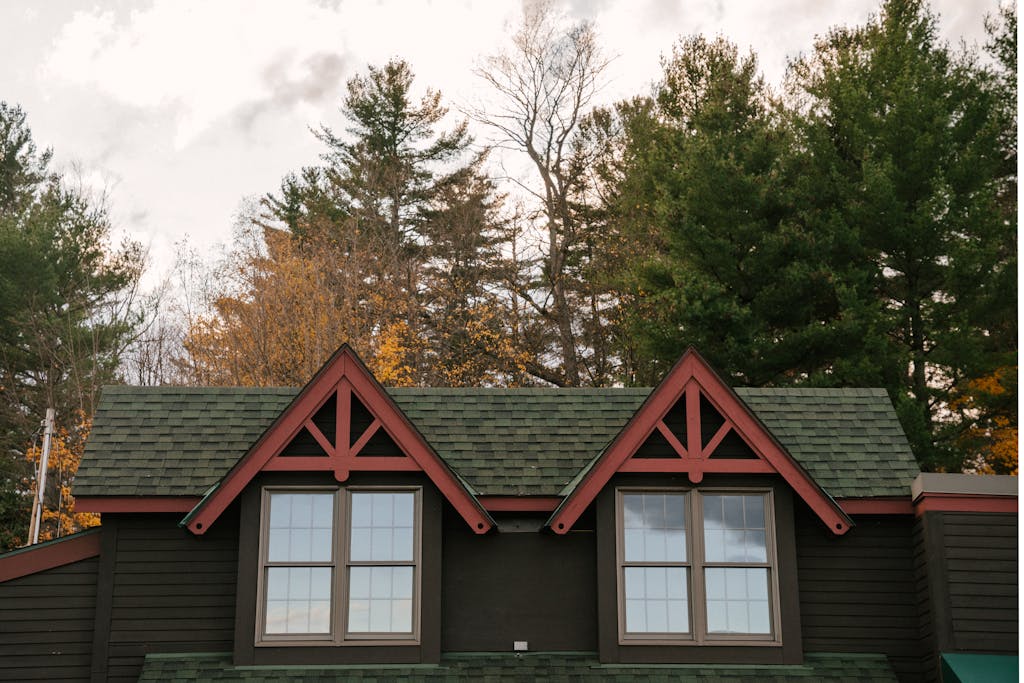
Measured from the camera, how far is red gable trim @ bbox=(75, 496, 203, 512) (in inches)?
475

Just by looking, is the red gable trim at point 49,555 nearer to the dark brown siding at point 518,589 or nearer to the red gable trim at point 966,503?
the dark brown siding at point 518,589

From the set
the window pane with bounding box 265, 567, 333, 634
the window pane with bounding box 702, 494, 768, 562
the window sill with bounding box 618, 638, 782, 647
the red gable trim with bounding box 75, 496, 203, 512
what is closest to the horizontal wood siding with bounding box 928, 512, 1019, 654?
the window sill with bounding box 618, 638, 782, 647

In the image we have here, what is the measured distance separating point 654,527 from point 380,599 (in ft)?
10.2

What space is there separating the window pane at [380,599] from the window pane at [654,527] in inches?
96.5

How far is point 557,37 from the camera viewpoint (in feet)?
119

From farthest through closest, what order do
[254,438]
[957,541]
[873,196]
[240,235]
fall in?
[240,235] → [873,196] → [254,438] → [957,541]

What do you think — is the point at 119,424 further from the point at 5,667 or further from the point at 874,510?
the point at 874,510

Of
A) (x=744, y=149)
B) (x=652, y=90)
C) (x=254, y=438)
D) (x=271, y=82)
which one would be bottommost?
(x=254, y=438)

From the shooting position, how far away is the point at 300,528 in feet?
39.5

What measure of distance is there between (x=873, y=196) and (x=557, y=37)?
14446 mm

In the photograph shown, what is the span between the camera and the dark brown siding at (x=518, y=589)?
1209 centimetres

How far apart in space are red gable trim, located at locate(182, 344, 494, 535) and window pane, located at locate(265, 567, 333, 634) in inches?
39.0

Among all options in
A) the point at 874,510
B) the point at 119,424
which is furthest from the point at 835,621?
the point at 119,424

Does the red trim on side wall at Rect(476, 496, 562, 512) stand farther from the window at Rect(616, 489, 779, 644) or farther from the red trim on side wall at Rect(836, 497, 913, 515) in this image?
the red trim on side wall at Rect(836, 497, 913, 515)
